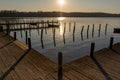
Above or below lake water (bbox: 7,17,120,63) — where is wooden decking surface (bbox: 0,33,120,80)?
above

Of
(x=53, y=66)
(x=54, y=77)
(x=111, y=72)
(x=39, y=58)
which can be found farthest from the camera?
(x=39, y=58)

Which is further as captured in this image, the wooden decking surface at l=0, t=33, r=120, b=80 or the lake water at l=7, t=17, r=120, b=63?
the lake water at l=7, t=17, r=120, b=63

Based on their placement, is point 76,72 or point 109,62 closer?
point 76,72

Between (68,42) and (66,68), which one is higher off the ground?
(66,68)

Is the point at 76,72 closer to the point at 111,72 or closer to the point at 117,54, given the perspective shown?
the point at 111,72

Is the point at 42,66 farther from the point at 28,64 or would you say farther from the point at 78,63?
the point at 78,63

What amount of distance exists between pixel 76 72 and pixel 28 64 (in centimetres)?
343

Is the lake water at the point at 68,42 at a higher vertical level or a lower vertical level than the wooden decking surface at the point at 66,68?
lower

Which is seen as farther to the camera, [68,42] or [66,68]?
[68,42]

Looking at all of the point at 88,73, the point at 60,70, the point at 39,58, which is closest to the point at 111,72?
the point at 88,73

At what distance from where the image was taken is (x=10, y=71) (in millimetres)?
8875

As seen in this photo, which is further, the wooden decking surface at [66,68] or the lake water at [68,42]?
the lake water at [68,42]

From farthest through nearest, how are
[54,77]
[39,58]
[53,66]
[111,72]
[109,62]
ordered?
[39,58], [109,62], [53,66], [111,72], [54,77]

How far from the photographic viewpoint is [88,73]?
8.52 meters
